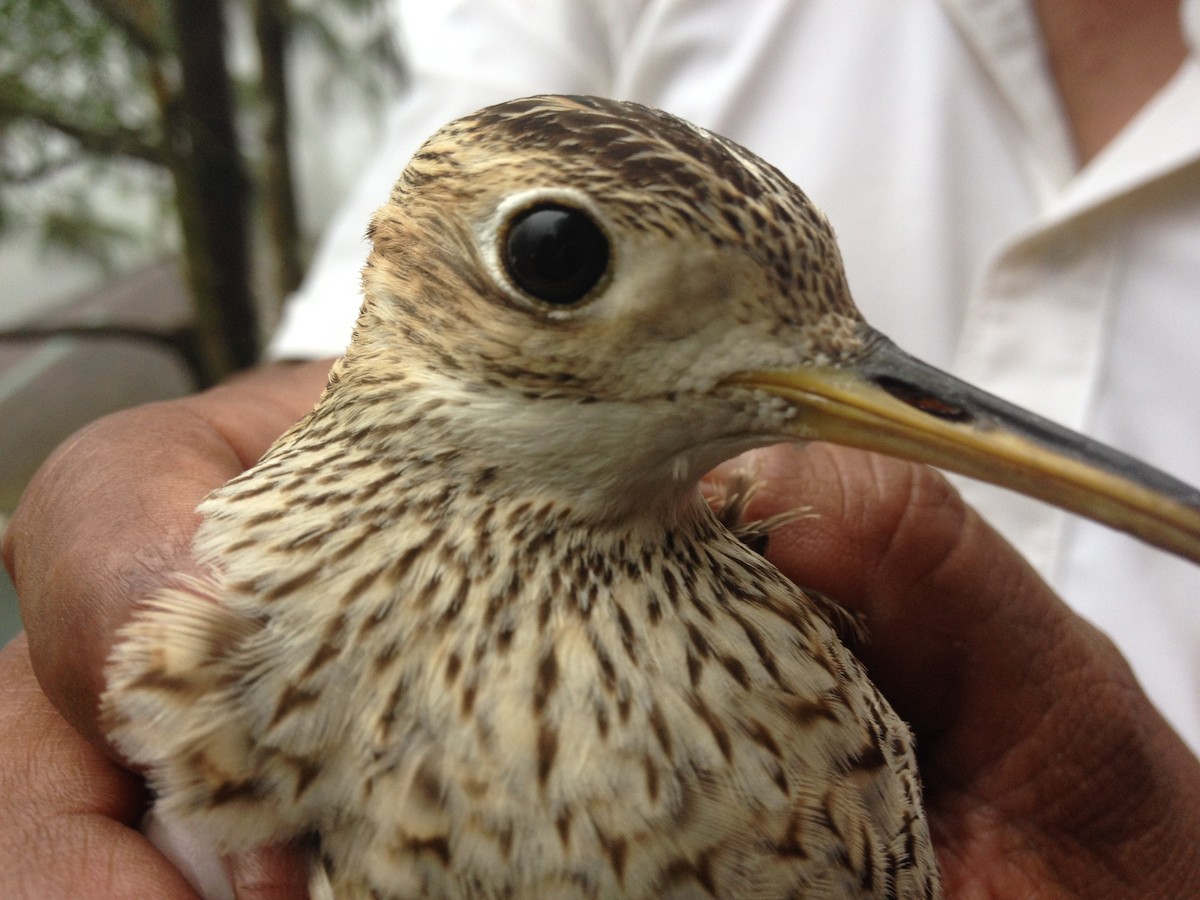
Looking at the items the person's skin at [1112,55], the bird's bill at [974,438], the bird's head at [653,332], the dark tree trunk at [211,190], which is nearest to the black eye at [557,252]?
the bird's head at [653,332]

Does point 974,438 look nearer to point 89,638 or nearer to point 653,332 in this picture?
point 653,332

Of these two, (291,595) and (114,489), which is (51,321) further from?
(291,595)

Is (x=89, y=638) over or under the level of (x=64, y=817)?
over

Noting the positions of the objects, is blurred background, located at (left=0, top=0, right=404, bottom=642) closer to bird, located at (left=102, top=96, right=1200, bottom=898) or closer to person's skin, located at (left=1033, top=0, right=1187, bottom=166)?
bird, located at (left=102, top=96, right=1200, bottom=898)

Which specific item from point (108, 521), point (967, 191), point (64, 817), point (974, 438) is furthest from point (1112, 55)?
point (64, 817)

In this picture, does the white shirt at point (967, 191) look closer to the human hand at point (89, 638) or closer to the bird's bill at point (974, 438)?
the human hand at point (89, 638)

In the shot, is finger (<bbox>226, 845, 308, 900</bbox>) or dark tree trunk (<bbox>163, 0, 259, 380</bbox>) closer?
finger (<bbox>226, 845, 308, 900</bbox>)

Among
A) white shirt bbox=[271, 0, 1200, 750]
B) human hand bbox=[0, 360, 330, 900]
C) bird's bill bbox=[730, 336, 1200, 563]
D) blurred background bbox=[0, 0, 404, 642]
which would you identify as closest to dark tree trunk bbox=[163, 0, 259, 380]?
blurred background bbox=[0, 0, 404, 642]
